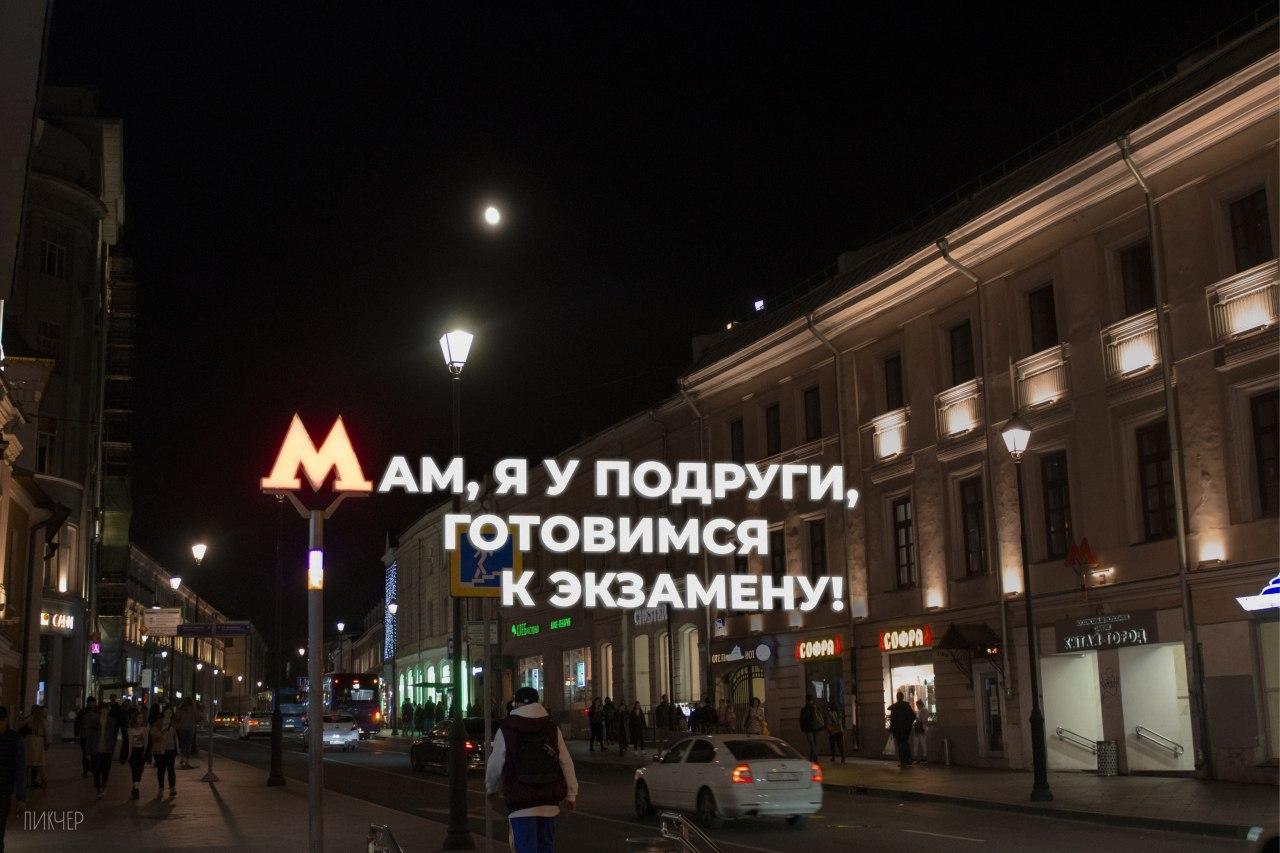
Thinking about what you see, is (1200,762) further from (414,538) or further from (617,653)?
(414,538)

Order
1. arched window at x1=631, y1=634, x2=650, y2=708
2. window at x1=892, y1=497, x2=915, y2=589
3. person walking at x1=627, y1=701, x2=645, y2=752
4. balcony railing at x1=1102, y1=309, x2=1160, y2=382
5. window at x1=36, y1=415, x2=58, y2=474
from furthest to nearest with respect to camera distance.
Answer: window at x1=36, y1=415, x2=58, y2=474 → arched window at x1=631, y1=634, x2=650, y2=708 → person walking at x1=627, y1=701, x2=645, y2=752 → window at x1=892, y1=497, x2=915, y2=589 → balcony railing at x1=1102, y1=309, x2=1160, y2=382

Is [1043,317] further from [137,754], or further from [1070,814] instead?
[137,754]

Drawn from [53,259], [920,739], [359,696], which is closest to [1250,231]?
[920,739]

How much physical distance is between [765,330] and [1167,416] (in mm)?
16418

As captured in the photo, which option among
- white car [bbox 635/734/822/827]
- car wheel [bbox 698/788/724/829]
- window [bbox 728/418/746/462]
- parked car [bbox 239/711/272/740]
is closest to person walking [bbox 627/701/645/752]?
window [bbox 728/418/746/462]

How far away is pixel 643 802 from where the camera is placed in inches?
821

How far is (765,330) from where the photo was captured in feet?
132

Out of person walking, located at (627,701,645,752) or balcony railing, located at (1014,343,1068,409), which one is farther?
person walking, located at (627,701,645,752)

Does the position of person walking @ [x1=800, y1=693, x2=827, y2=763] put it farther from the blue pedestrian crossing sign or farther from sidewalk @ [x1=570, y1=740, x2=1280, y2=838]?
the blue pedestrian crossing sign

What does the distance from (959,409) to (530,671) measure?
32.1m

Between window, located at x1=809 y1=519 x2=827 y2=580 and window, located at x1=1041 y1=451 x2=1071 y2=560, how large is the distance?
30.1ft

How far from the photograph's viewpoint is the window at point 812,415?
37.9 m

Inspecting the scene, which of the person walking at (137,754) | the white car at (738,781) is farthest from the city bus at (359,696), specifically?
the white car at (738,781)

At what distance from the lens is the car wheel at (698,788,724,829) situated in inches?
752
